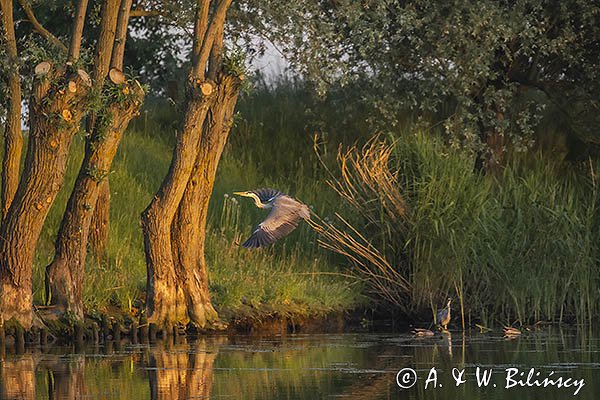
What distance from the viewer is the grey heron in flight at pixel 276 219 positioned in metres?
14.9

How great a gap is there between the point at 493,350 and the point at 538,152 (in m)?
9.53

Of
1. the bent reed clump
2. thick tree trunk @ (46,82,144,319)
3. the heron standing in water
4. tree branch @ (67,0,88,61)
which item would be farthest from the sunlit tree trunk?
the heron standing in water

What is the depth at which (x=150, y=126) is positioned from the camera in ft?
78.7

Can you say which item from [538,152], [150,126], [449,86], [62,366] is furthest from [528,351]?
[150,126]

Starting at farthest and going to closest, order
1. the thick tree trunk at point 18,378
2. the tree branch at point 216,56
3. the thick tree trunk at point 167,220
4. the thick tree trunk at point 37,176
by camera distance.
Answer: the tree branch at point 216,56 → the thick tree trunk at point 167,220 → the thick tree trunk at point 37,176 → the thick tree trunk at point 18,378

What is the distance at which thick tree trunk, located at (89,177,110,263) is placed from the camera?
16344mm

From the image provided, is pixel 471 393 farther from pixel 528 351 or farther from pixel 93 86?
pixel 93 86

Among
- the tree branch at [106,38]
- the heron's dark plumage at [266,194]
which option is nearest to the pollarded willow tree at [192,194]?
the tree branch at [106,38]

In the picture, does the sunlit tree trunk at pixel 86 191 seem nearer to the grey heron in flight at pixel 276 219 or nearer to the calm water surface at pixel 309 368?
the calm water surface at pixel 309 368

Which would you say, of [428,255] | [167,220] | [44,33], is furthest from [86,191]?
[428,255]

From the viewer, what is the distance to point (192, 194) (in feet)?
49.0

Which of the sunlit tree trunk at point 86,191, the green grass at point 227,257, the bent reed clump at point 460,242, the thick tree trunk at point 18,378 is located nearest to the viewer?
the thick tree trunk at point 18,378

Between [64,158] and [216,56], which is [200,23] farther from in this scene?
[64,158]

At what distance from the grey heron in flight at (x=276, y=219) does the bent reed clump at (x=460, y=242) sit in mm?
1139
